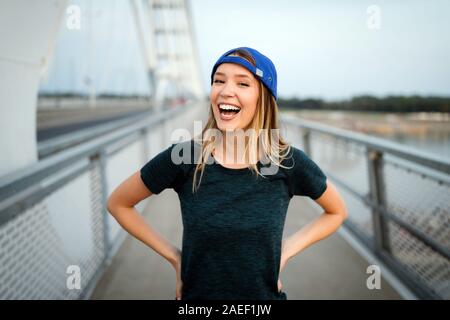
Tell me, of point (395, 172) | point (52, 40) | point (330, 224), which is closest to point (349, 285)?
point (395, 172)

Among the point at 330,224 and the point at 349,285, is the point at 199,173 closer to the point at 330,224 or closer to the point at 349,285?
the point at 330,224

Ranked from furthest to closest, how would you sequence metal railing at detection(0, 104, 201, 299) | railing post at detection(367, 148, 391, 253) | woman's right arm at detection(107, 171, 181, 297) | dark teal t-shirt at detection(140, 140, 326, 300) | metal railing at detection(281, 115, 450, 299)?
1. railing post at detection(367, 148, 391, 253)
2. metal railing at detection(281, 115, 450, 299)
3. metal railing at detection(0, 104, 201, 299)
4. woman's right arm at detection(107, 171, 181, 297)
5. dark teal t-shirt at detection(140, 140, 326, 300)

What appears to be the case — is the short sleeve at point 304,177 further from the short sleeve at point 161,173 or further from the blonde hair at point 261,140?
the short sleeve at point 161,173

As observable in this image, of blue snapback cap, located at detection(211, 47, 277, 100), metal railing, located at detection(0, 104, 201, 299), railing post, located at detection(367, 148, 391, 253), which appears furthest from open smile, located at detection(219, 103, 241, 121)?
railing post, located at detection(367, 148, 391, 253)

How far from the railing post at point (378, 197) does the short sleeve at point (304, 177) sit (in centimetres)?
193

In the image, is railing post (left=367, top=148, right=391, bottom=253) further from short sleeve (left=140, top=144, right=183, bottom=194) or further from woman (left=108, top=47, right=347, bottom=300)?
short sleeve (left=140, top=144, right=183, bottom=194)

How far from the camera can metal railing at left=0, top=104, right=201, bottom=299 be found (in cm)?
157

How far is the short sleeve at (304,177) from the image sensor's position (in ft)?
4.39

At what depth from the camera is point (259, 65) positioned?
1265 millimetres

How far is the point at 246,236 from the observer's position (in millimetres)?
1249

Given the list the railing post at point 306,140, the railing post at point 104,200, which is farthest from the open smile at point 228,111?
the railing post at point 306,140

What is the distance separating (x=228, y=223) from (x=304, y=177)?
33 cm

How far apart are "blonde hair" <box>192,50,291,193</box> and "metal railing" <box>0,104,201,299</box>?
0.76 m

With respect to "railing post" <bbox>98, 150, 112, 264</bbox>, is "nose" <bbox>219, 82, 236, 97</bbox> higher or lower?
higher
